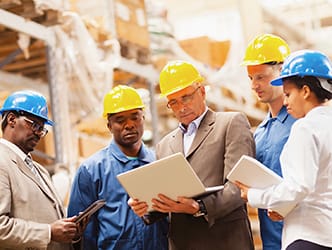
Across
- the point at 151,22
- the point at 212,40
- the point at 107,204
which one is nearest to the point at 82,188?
the point at 107,204

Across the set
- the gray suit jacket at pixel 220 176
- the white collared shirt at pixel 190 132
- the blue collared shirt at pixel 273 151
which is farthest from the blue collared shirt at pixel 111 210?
the blue collared shirt at pixel 273 151

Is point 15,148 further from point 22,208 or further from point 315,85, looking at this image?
point 315,85

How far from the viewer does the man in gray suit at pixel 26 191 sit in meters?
3.68

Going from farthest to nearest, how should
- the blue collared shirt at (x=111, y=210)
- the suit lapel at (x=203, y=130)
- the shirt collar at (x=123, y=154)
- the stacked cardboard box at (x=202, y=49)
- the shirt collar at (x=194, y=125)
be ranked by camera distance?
the stacked cardboard box at (x=202, y=49), the shirt collar at (x=123, y=154), the blue collared shirt at (x=111, y=210), the shirt collar at (x=194, y=125), the suit lapel at (x=203, y=130)

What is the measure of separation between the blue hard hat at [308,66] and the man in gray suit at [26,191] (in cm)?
155

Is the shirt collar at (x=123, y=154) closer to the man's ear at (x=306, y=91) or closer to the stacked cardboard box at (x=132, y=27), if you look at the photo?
the man's ear at (x=306, y=91)

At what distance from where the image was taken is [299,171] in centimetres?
308

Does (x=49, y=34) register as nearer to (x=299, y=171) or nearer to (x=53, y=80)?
(x=53, y=80)

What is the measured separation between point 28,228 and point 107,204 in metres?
0.66

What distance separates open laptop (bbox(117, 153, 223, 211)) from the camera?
3.37m

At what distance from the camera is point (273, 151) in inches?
156

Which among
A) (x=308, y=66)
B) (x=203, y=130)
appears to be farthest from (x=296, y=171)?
(x=203, y=130)

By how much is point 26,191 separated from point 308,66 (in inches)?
68.5

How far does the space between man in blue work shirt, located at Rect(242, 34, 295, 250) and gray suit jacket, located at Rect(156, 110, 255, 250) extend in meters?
0.17
